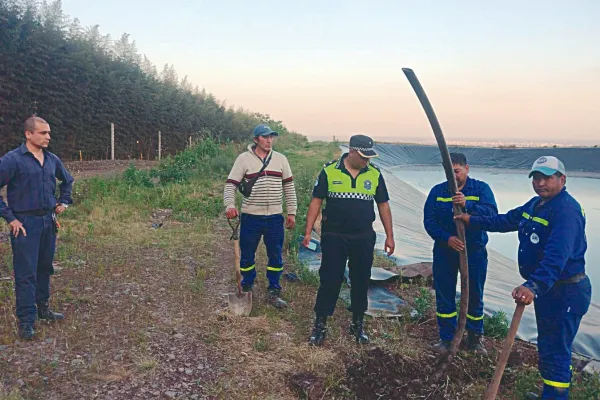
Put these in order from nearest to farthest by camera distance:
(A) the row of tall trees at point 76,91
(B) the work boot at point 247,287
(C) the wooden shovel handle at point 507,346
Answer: (C) the wooden shovel handle at point 507,346 → (B) the work boot at point 247,287 → (A) the row of tall trees at point 76,91

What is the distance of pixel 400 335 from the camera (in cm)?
405

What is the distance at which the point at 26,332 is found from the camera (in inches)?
142

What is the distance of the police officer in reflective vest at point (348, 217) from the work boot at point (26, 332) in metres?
2.13

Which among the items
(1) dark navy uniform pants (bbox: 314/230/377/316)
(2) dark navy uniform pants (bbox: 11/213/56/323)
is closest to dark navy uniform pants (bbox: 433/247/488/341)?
(1) dark navy uniform pants (bbox: 314/230/377/316)

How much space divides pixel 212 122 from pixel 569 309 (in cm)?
2733

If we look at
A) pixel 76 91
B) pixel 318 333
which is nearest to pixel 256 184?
pixel 318 333

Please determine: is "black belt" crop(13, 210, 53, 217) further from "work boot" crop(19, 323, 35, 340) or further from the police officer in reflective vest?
the police officer in reflective vest

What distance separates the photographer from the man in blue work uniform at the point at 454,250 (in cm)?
365

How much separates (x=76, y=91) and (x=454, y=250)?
1481cm

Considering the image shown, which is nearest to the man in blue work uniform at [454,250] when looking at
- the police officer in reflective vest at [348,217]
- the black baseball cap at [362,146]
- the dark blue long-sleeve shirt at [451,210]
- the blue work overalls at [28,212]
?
the dark blue long-sleeve shirt at [451,210]

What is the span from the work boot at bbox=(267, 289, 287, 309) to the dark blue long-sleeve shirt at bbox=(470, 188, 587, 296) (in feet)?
7.30

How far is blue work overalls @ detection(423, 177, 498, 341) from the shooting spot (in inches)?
144

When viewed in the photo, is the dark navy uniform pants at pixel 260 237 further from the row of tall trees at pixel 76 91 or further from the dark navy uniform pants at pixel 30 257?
the row of tall trees at pixel 76 91

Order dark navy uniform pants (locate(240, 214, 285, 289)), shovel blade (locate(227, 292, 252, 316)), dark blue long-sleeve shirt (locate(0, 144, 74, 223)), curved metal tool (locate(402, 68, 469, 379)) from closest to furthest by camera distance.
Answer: curved metal tool (locate(402, 68, 469, 379)), dark blue long-sleeve shirt (locate(0, 144, 74, 223)), shovel blade (locate(227, 292, 252, 316)), dark navy uniform pants (locate(240, 214, 285, 289))
